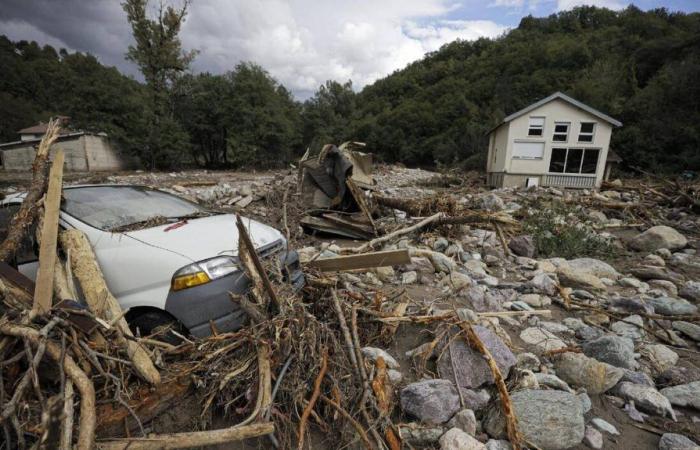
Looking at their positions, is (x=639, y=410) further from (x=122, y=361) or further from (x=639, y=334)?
(x=122, y=361)

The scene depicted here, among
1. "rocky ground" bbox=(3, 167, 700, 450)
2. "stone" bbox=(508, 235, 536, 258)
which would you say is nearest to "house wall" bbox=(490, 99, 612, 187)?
"rocky ground" bbox=(3, 167, 700, 450)

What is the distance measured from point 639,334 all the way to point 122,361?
4.76 m

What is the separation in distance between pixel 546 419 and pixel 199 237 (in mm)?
3045

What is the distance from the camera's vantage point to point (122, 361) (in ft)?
6.66

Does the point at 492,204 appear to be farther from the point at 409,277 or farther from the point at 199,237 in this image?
the point at 199,237

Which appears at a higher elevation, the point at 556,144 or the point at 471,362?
the point at 556,144

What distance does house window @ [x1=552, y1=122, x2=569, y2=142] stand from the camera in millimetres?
20027

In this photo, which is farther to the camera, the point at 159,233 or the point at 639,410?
the point at 159,233

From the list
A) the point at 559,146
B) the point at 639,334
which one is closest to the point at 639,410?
the point at 639,334

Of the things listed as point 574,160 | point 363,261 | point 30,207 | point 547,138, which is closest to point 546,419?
point 363,261

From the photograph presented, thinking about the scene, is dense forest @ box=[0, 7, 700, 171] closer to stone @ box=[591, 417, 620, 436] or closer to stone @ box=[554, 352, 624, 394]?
stone @ box=[554, 352, 624, 394]

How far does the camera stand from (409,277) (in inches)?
191

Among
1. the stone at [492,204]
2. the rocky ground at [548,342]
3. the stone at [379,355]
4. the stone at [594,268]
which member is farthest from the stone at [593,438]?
the stone at [492,204]

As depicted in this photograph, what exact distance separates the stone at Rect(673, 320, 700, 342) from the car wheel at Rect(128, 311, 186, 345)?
5038 millimetres
